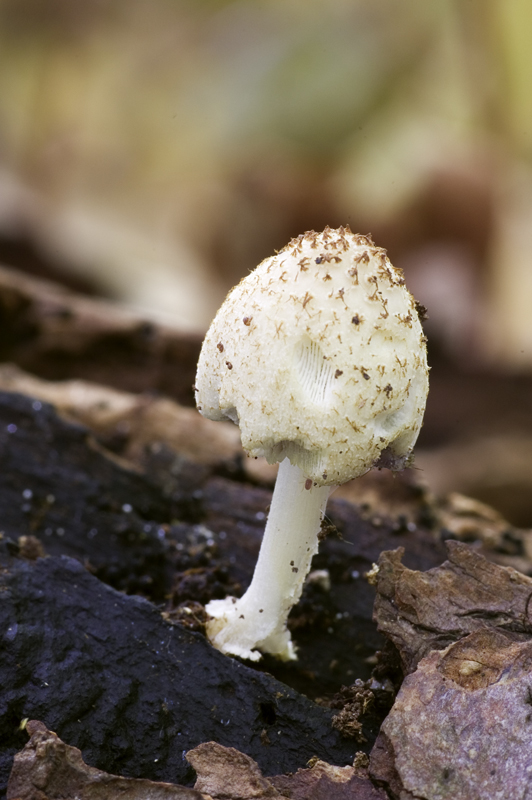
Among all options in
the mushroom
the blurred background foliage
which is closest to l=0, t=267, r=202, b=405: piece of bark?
the mushroom

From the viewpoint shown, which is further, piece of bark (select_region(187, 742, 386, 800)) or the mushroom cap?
the mushroom cap

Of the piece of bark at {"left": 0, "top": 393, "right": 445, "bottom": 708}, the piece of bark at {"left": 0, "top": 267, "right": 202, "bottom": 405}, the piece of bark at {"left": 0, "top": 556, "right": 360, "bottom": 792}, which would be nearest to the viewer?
the piece of bark at {"left": 0, "top": 556, "right": 360, "bottom": 792}

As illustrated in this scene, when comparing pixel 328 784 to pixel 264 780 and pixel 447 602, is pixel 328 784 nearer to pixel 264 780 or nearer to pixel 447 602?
pixel 264 780

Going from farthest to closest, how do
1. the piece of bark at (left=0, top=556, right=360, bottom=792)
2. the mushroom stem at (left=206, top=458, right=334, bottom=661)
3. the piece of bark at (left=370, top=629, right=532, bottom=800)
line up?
the mushroom stem at (left=206, top=458, right=334, bottom=661) → the piece of bark at (left=0, top=556, right=360, bottom=792) → the piece of bark at (left=370, top=629, right=532, bottom=800)

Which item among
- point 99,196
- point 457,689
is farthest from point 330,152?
point 457,689

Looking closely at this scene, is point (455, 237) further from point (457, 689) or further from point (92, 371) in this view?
point (457, 689)

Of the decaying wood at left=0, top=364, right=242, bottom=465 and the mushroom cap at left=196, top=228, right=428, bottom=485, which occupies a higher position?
the mushroom cap at left=196, top=228, right=428, bottom=485

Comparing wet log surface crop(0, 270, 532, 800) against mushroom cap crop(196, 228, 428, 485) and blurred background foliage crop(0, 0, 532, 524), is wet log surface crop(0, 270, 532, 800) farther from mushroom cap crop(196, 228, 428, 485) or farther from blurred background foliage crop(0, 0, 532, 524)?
blurred background foliage crop(0, 0, 532, 524)
